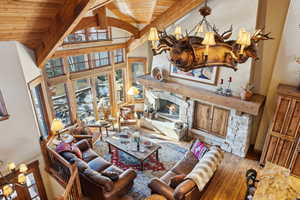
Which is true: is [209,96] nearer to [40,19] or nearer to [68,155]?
[68,155]

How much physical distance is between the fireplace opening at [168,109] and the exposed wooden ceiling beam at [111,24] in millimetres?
2861

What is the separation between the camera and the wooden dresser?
15.2 feet

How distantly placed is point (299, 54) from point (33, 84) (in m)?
6.71

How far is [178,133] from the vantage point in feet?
23.1

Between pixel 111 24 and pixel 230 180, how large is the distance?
614 centimetres

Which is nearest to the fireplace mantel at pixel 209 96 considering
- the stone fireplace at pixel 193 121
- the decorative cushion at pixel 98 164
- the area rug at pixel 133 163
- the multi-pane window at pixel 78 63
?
the stone fireplace at pixel 193 121

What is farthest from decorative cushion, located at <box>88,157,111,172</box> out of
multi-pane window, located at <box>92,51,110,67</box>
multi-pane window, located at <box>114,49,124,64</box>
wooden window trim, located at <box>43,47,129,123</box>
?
multi-pane window, located at <box>114,49,124,64</box>

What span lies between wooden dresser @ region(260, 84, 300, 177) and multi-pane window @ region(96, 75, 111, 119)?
591cm

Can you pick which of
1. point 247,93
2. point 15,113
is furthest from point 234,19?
point 15,113

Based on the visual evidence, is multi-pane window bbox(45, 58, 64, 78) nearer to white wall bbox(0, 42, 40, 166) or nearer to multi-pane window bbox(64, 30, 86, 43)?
multi-pane window bbox(64, 30, 86, 43)

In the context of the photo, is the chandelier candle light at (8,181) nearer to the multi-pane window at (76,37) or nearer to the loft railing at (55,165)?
the loft railing at (55,165)

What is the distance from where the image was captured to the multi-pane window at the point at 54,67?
6.12 m

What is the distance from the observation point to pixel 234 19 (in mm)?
5211

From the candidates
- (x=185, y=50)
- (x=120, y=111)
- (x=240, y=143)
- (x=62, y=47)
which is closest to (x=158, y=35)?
(x=185, y=50)
